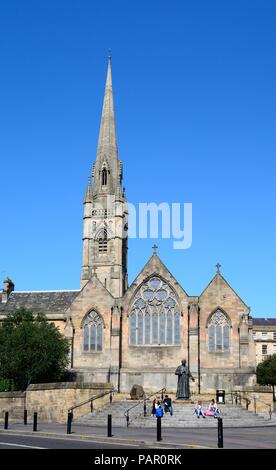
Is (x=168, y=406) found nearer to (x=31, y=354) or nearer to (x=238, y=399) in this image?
(x=238, y=399)

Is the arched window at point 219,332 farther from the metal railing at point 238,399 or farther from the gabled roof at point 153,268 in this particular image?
the metal railing at point 238,399

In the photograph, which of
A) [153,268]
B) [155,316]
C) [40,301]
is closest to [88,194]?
[40,301]

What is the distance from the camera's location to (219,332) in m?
53.1

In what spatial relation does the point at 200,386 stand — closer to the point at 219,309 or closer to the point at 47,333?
the point at 219,309

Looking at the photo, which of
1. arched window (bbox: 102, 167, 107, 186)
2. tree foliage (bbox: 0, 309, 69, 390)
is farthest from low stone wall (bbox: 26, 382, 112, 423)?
arched window (bbox: 102, 167, 107, 186)

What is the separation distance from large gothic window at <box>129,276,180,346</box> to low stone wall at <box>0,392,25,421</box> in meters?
15.3

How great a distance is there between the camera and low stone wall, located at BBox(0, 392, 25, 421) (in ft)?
131

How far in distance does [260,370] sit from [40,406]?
172 feet

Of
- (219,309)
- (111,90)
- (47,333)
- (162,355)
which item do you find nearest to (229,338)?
(219,309)

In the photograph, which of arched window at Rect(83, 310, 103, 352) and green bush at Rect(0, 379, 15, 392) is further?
arched window at Rect(83, 310, 103, 352)

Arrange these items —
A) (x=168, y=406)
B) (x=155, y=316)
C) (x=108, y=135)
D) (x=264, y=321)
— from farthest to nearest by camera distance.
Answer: (x=264, y=321)
(x=108, y=135)
(x=155, y=316)
(x=168, y=406)

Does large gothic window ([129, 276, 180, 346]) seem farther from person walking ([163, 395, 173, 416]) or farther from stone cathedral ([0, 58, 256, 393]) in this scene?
person walking ([163, 395, 173, 416])

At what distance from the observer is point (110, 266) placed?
269ft

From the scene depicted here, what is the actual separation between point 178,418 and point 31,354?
56.2ft
